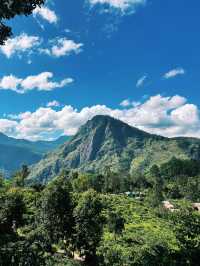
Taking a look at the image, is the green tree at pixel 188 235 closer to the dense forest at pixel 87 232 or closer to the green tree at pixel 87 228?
the dense forest at pixel 87 232

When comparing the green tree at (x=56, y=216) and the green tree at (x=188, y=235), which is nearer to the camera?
the green tree at (x=188, y=235)

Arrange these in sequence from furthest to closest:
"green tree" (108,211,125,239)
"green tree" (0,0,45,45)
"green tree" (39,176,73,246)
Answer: "green tree" (108,211,125,239) < "green tree" (39,176,73,246) < "green tree" (0,0,45,45)

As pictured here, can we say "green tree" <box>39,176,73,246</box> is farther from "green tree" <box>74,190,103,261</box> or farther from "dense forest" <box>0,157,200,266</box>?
"green tree" <box>74,190,103,261</box>

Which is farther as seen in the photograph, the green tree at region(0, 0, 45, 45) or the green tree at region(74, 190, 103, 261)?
the green tree at region(74, 190, 103, 261)

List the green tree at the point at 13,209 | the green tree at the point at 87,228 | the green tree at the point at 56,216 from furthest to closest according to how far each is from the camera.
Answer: the green tree at the point at 13,209, the green tree at the point at 56,216, the green tree at the point at 87,228

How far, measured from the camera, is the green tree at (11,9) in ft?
64.3

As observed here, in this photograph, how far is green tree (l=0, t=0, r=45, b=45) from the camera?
64.3 feet

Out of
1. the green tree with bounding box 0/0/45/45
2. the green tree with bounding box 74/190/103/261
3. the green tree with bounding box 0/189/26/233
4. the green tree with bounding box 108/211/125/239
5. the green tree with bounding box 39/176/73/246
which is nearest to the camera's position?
the green tree with bounding box 0/0/45/45

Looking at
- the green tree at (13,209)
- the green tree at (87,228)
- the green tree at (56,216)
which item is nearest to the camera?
the green tree at (87,228)

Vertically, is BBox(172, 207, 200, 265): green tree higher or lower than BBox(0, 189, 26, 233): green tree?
lower

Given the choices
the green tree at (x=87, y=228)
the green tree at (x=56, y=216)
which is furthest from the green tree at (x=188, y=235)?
the green tree at (x=56, y=216)

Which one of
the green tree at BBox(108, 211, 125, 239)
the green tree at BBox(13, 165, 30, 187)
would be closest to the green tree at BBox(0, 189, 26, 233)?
the green tree at BBox(108, 211, 125, 239)

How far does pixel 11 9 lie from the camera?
19734 mm

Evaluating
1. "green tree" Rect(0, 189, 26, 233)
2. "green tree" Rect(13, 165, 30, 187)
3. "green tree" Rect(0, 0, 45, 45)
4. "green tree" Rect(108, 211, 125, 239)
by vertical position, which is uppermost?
"green tree" Rect(13, 165, 30, 187)
